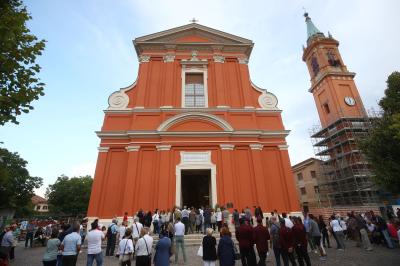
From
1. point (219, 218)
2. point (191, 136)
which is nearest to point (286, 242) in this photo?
point (219, 218)

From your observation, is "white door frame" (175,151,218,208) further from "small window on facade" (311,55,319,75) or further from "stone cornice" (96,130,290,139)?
"small window on facade" (311,55,319,75)

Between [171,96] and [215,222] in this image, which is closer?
[215,222]

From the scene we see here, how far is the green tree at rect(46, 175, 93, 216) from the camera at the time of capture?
148 ft

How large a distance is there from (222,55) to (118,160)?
10871mm

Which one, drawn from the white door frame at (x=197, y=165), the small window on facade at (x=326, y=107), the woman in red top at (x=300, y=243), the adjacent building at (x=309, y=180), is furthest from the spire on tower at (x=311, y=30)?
the woman in red top at (x=300, y=243)

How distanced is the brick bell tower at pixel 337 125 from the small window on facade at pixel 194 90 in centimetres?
1895

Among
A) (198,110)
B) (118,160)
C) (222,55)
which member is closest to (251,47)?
(222,55)

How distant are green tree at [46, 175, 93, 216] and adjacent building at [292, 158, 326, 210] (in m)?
39.0

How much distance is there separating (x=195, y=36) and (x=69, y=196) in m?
40.6

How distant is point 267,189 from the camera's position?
47.1ft

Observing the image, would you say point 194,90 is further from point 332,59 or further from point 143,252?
point 332,59

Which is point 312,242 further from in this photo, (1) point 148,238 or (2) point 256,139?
(2) point 256,139

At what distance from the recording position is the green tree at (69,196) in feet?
148

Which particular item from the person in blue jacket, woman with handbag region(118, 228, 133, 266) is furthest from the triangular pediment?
the person in blue jacket
